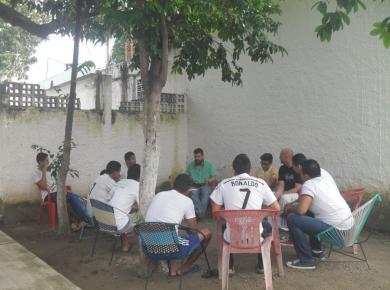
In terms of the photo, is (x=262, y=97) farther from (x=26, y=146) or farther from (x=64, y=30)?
(x=26, y=146)

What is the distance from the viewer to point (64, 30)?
22.6 feet

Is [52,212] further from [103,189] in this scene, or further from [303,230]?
[303,230]

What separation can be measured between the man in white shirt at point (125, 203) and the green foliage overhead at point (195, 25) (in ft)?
5.27

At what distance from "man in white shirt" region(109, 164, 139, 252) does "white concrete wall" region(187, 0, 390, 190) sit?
3.22 metres

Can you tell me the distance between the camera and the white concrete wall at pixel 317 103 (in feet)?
21.4

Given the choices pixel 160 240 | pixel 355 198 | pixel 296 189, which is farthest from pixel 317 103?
pixel 160 240

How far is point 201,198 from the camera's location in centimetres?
793

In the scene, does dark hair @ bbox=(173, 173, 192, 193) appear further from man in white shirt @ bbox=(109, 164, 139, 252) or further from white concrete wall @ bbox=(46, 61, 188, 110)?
white concrete wall @ bbox=(46, 61, 188, 110)

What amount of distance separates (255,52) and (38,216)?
466 cm

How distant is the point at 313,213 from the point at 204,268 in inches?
54.4

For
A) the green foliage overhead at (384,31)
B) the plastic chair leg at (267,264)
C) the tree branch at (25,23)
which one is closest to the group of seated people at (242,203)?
the plastic chair leg at (267,264)

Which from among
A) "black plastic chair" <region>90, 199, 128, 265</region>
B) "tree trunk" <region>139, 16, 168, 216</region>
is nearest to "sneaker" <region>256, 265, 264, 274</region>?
"tree trunk" <region>139, 16, 168, 216</region>

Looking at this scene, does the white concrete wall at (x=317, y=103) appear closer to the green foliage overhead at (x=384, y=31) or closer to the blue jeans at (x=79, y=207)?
the blue jeans at (x=79, y=207)

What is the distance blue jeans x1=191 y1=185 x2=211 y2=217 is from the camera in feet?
25.5
